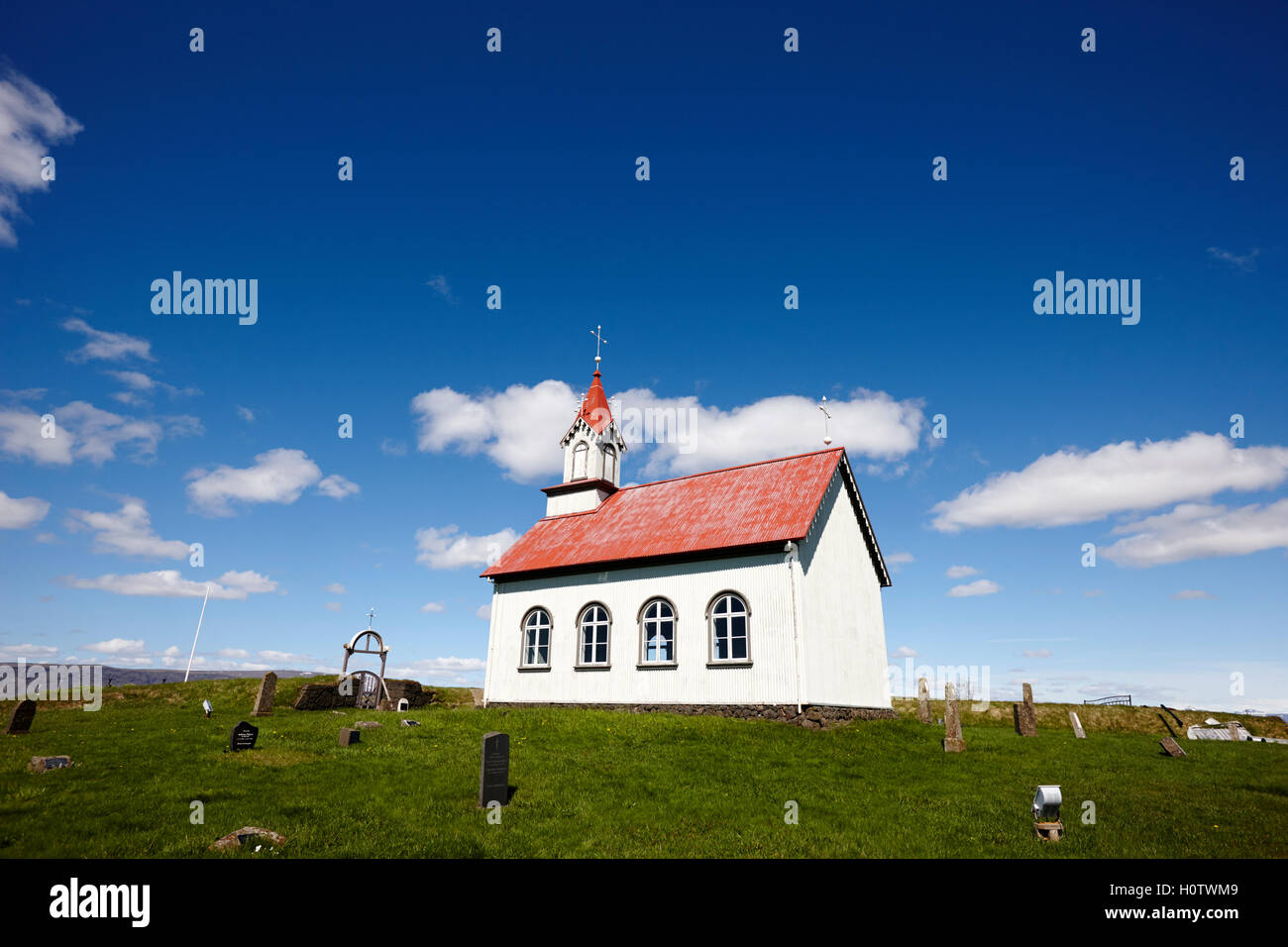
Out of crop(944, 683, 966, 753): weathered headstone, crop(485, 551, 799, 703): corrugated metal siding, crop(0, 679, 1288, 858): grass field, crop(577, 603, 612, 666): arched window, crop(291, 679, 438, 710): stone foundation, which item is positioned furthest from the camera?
crop(291, 679, 438, 710): stone foundation

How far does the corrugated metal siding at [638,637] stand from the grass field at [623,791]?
1781 mm

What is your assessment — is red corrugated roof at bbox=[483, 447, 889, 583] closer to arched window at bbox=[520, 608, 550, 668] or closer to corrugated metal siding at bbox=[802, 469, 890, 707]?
corrugated metal siding at bbox=[802, 469, 890, 707]

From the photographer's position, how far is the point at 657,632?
23422 millimetres

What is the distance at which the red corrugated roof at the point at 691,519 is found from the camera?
74.1 feet

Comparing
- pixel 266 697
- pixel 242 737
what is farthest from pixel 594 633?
pixel 242 737

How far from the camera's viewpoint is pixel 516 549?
94.3 feet

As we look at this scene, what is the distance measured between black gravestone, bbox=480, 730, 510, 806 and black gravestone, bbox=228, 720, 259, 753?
735cm

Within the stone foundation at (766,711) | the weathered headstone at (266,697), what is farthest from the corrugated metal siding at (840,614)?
the weathered headstone at (266,697)

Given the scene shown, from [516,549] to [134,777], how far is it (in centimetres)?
1675

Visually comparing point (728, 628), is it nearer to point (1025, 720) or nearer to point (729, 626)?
point (729, 626)

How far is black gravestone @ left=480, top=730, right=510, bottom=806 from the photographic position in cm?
1170

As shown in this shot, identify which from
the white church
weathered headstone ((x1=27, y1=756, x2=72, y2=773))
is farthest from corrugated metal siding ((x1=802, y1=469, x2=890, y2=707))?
weathered headstone ((x1=27, y1=756, x2=72, y2=773))

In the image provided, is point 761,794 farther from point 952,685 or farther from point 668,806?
point 952,685
